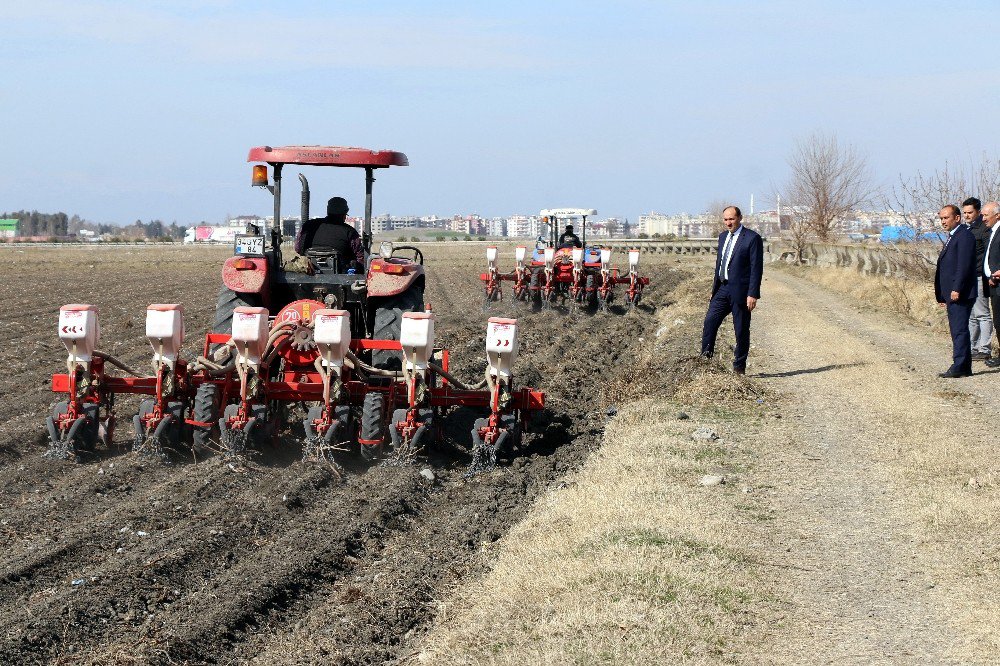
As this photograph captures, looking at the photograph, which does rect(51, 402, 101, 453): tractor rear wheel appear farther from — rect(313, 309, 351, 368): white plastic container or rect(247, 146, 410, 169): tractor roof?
rect(247, 146, 410, 169): tractor roof

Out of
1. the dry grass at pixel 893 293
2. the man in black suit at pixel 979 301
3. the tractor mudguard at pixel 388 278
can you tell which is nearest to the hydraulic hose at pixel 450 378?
the tractor mudguard at pixel 388 278

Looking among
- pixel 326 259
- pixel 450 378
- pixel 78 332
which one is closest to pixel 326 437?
pixel 450 378

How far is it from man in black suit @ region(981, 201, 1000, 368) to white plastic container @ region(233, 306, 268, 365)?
7.20 m

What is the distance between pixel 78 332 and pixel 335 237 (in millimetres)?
2276

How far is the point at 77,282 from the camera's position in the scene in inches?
1227

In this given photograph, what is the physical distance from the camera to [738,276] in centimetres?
1076

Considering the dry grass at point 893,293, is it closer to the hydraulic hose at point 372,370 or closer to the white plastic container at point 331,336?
the hydraulic hose at point 372,370

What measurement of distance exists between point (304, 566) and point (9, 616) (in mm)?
1325

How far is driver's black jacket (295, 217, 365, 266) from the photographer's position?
31.0 ft

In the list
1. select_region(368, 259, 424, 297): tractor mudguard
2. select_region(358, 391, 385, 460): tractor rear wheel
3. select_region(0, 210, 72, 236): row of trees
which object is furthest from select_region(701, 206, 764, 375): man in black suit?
select_region(0, 210, 72, 236): row of trees

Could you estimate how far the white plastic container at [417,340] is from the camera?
784 centimetres

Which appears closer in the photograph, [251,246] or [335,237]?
[251,246]

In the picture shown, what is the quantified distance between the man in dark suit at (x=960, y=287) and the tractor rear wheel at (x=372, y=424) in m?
5.98

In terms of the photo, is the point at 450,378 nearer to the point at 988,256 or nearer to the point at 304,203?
the point at 304,203
